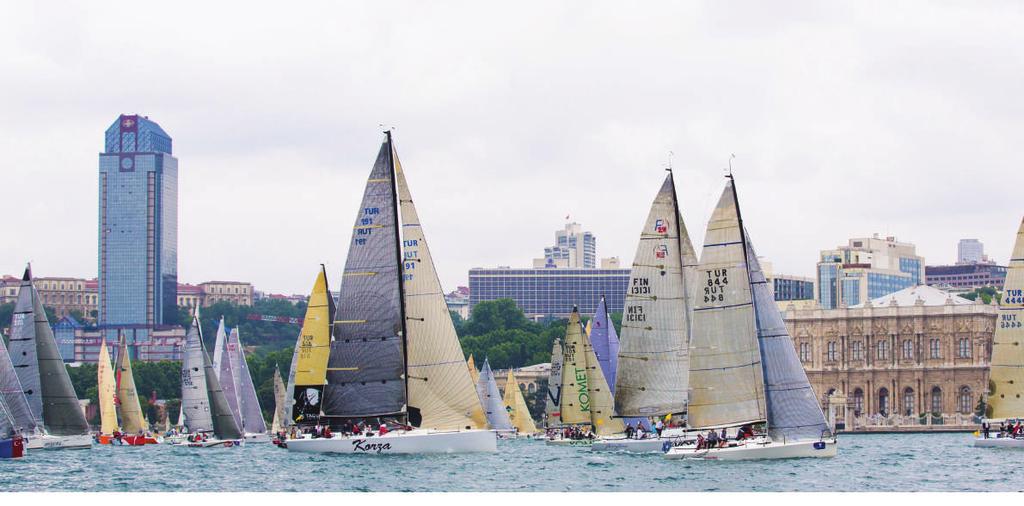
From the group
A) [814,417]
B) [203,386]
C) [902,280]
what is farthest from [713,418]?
[902,280]

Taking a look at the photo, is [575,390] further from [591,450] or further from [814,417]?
[814,417]

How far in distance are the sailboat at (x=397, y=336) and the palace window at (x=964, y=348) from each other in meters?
62.9

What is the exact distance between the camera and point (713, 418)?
39.1 m

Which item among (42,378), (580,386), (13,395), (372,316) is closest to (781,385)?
(372,316)

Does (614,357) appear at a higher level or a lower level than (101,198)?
lower

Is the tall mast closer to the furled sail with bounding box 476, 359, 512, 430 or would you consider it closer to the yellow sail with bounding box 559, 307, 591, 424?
the yellow sail with bounding box 559, 307, 591, 424

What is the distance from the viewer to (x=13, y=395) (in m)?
47.4

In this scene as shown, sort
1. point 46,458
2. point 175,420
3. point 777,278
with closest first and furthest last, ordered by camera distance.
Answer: point 46,458, point 175,420, point 777,278

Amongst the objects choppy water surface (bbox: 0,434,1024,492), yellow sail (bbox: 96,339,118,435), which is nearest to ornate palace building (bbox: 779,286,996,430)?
yellow sail (bbox: 96,339,118,435)

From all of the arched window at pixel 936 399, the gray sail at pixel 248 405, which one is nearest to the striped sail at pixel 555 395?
the gray sail at pixel 248 405

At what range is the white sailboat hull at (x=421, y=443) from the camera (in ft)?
130

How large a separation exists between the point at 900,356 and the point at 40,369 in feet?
193

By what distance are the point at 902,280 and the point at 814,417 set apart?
114 metres

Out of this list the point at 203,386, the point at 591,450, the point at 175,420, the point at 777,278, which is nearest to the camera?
the point at 591,450
